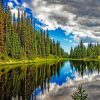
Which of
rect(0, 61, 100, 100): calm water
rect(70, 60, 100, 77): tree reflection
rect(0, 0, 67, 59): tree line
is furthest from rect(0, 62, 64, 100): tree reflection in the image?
rect(0, 0, 67, 59): tree line

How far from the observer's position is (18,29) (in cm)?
12031

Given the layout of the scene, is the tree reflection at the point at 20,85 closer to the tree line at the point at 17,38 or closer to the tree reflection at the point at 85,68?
the tree reflection at the point at 85,68

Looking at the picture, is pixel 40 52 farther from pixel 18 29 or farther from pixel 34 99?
pixel 34 99

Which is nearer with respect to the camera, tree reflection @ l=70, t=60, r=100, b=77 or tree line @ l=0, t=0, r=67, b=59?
tree reflection @ l=70, t=60, r=100, b=77

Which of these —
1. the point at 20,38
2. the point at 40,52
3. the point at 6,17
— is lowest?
the point at 40,52

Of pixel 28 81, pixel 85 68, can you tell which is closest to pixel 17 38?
pixel 85 68

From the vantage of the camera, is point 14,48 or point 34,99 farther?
point 14,48

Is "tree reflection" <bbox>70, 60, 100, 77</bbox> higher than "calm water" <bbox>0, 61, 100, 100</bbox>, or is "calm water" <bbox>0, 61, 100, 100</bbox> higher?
"calm water" <bbox>0, 61, 100, 100</bbox>

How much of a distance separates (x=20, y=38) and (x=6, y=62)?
134ft

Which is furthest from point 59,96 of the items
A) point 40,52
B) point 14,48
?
point 40,52

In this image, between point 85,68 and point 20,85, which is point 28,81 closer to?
point 20,85

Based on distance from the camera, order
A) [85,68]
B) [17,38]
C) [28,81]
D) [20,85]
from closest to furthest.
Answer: [20,85] → [28,81] → [85,68] → [17,38]

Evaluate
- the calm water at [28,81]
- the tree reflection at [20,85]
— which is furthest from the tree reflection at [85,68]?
the tree reflection at [20,85]

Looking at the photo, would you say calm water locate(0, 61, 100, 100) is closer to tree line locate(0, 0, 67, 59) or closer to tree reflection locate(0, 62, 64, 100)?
tree reflection locate(0, 62, 64, 100)
